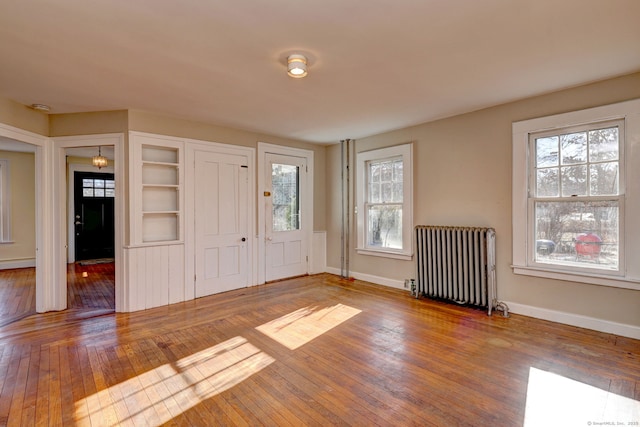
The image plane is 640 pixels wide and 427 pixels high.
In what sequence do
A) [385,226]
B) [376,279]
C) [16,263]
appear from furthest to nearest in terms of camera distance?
[16,263] < [376,279] < [385,226]

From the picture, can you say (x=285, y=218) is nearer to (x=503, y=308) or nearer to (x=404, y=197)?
(x=404, y=197)

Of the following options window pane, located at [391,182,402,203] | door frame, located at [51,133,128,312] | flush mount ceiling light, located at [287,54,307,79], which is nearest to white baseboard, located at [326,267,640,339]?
window pane, located at [391,182,402,203]

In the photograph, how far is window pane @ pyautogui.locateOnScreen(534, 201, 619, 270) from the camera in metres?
3.12

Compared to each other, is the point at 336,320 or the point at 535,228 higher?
the point at 535,228

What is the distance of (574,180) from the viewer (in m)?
3.32

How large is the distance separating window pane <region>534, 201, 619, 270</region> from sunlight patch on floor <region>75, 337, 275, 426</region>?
3119 mm

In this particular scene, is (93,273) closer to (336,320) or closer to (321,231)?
(321,231)

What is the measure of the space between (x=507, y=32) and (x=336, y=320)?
9.88ft

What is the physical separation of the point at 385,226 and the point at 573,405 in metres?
3.34

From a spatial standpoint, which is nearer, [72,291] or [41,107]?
[41,107]

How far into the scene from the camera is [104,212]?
7.71m

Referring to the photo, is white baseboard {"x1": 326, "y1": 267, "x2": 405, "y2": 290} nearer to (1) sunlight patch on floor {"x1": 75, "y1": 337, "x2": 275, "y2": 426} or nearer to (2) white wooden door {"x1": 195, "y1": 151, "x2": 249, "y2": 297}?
(2) white wooden door {"x1": 195, "y1": 151, "x2": 249, "y2": 297}

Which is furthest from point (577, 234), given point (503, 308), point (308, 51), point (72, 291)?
point (72, 291)

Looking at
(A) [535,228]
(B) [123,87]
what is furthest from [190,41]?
(A) [535,228]
